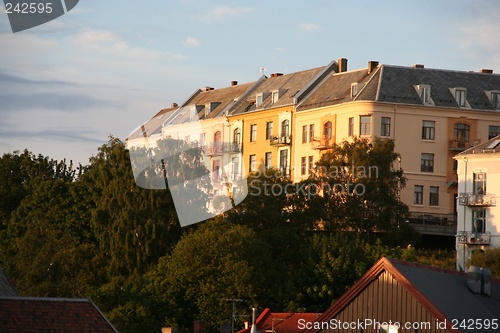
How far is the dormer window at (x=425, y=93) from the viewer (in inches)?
2773

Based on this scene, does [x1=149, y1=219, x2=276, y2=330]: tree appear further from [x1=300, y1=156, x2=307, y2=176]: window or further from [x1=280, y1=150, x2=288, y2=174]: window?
[x1=280, y1=150, x2=288, y2=174]: window

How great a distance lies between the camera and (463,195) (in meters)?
62.3

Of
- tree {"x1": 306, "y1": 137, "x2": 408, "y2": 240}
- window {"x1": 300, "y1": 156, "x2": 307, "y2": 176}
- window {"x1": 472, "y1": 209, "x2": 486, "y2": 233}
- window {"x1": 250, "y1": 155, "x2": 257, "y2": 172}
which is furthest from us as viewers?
window {"x1": 250, "y1": 155, "x2": 257, "y2": 172}

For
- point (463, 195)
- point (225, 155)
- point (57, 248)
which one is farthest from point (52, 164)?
point (463, 195)

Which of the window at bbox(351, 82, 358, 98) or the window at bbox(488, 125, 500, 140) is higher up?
the window at bbox(351, 82, 358, 98)

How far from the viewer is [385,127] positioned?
6944 cm

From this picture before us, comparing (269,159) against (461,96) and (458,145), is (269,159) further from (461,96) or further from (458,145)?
(461,96)

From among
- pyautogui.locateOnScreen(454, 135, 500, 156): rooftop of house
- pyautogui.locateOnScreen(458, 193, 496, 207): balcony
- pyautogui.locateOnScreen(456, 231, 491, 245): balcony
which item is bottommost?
pyautogui.locateOnScreen(456, 231, 491, 245): balcony

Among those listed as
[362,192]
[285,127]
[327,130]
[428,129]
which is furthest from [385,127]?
[285,127]

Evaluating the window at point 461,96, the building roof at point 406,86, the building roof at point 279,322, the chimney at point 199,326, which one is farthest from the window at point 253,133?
the building roof at point 279,322

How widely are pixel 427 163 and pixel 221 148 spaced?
2007cm

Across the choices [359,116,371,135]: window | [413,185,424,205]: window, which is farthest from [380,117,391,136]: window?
[413,185,424,205]: window

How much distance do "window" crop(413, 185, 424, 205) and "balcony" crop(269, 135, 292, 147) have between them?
36.3 feet

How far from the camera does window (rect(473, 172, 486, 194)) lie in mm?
61781
